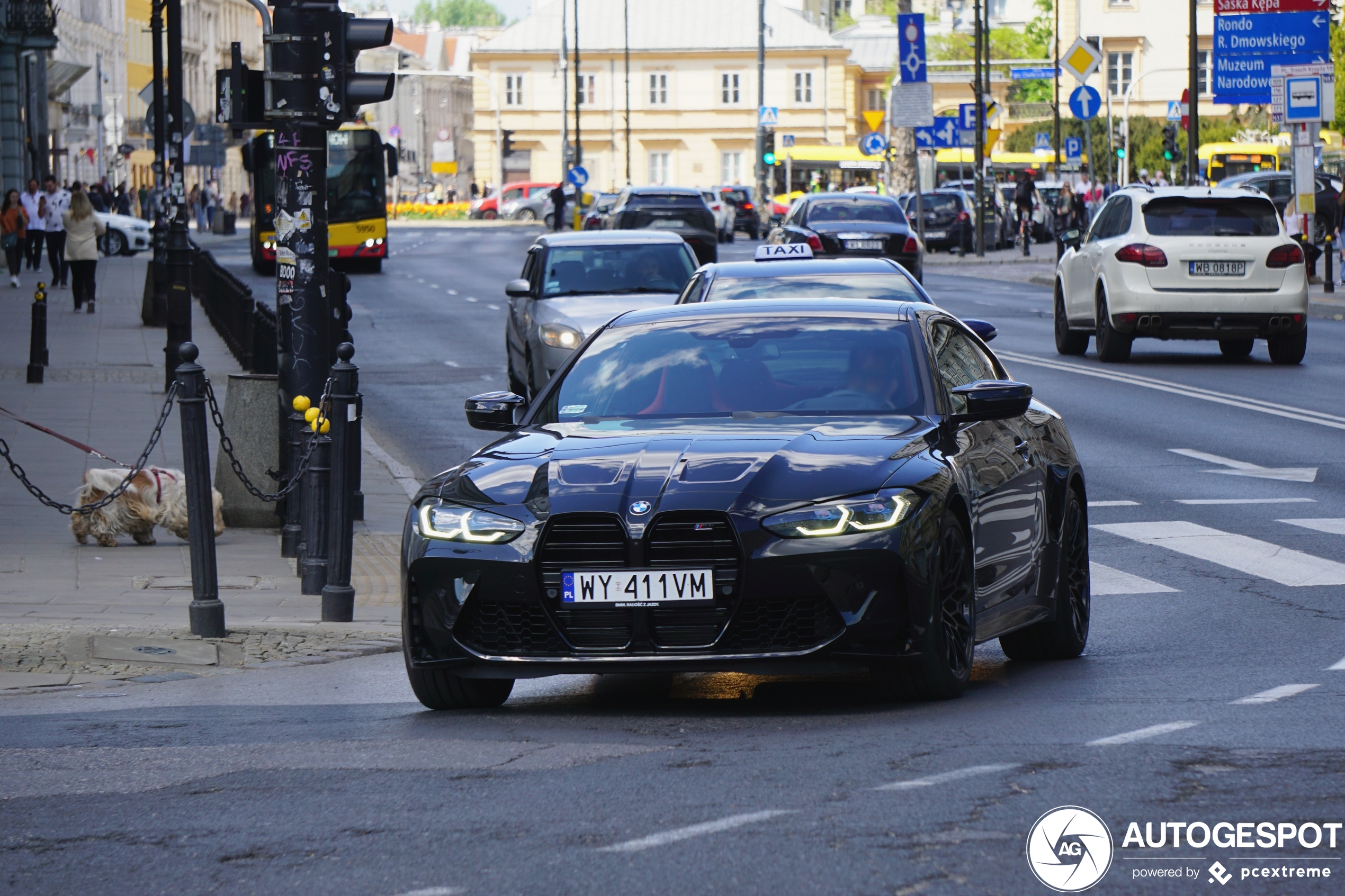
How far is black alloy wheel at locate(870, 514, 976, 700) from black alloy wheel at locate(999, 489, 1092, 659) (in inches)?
44.0

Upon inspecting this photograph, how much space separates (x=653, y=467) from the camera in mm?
6965

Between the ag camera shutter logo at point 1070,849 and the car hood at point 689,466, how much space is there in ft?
5.61

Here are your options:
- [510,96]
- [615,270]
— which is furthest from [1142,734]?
[510,96]

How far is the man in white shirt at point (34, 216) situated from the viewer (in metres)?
42.5

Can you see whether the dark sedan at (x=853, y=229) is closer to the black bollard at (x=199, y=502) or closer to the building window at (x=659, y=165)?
the black bollard at (x=199, y=502)

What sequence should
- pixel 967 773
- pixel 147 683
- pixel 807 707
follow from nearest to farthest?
pixel 967 773
pixel 807 707
pixel 147 683

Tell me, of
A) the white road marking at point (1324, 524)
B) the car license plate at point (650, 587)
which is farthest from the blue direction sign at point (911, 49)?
the car license plate at point (650, 587)

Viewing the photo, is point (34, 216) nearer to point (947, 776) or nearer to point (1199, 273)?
point (1199, 273)

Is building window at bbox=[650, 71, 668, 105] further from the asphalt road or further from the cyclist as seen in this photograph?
the asphalt road

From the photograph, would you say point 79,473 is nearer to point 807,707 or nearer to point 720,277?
point 720,277

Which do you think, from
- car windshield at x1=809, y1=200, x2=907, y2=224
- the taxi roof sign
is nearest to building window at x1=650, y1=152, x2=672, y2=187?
car windshield at x1=809, y1=200, x2=907, y2=224

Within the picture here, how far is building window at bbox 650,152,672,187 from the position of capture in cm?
12862

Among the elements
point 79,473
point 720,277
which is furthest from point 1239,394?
point 79,473

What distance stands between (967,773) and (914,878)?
3.76 feet
